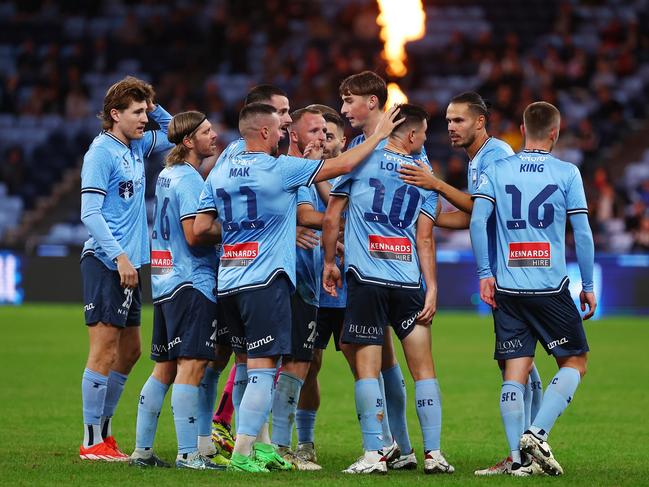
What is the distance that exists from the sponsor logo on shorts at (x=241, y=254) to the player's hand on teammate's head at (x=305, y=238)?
0.55 meters

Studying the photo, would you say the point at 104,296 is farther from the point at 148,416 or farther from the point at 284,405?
the point at 284,405

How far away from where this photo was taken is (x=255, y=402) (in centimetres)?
768

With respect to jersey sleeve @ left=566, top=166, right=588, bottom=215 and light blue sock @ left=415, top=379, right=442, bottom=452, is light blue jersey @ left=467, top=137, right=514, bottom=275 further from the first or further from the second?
light blue sock @ left=415, top=379, right=442, bottom=452

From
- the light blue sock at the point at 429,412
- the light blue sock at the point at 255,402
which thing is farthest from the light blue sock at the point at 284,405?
the light blue sock at the point at 429,412

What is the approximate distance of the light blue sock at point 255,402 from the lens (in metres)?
7.68

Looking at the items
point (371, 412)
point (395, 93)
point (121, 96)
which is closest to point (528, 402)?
point (371, 412)

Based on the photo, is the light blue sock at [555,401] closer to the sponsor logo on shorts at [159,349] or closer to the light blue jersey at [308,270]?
the light blue jersey at [308,270]

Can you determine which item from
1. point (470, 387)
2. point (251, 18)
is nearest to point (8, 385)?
point (470, 387)

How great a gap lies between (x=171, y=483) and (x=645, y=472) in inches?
126

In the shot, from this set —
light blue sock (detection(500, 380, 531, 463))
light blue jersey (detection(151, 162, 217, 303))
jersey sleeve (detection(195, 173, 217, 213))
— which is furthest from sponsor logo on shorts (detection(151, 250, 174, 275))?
light blue sock (detection(500, 380, 531, 463))

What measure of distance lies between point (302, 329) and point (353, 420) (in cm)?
272

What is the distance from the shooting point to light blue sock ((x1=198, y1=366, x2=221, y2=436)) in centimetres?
855

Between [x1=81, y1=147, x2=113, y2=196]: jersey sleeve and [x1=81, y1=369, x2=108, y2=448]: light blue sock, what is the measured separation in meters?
1.31

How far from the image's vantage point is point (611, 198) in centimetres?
2448
